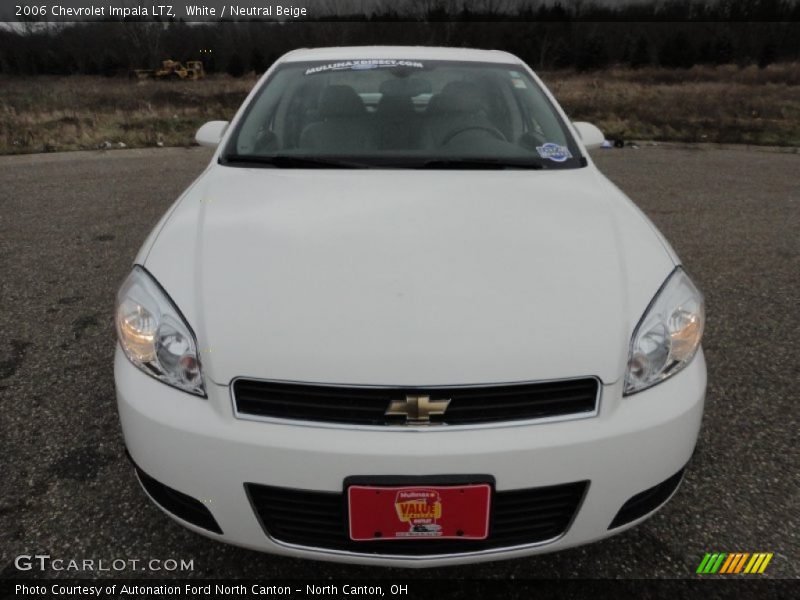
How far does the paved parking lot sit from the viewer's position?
5.42 ft

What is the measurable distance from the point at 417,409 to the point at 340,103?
1.63 m

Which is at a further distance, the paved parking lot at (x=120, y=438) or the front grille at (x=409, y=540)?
the paved parking lot at (x=120, y=438)

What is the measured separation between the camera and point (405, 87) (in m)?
2.51

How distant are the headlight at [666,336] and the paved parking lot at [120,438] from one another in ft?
1.99

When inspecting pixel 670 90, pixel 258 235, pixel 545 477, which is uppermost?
pixel 258 235

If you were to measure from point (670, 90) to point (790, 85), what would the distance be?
562cm

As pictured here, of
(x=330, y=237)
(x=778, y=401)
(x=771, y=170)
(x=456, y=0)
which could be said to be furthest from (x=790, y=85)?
(x=456, y=0)

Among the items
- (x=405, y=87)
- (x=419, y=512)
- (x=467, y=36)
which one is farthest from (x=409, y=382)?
(x=467, y=36)

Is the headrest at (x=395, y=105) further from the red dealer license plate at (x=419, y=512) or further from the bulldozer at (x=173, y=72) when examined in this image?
the bulldozer at (x=173, y=72)

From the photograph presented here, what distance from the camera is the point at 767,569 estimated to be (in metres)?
1.62

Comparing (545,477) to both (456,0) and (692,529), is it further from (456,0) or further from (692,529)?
(456,0)

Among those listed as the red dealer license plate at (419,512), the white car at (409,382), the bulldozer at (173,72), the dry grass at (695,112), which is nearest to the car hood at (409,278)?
the white car at (409,382)

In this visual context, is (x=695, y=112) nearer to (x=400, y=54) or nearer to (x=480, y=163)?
(x=400, y=54)

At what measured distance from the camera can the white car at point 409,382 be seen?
4.04 ft
